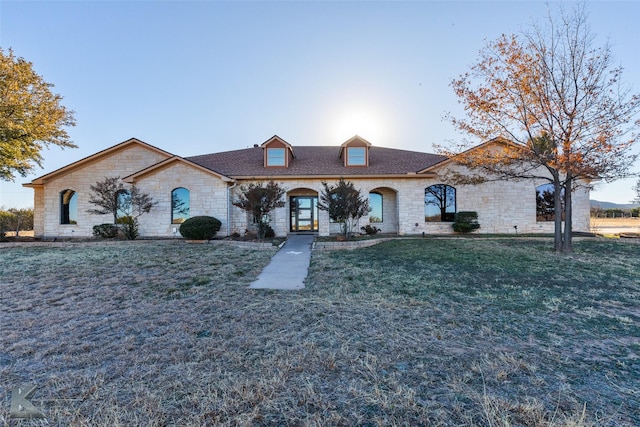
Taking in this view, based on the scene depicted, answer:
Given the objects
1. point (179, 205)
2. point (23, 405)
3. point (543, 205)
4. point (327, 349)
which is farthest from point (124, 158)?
point (543, 205)

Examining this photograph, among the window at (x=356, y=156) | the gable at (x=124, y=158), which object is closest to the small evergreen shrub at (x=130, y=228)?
the gable at (x=124, y=158)

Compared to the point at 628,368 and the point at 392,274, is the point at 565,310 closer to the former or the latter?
the point at 628,368

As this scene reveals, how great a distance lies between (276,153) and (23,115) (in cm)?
1342

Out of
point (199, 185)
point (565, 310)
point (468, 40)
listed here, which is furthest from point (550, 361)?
point (199, 185)

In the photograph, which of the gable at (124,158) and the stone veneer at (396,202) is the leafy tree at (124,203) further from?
the gable at (124,158)

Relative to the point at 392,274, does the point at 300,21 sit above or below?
above

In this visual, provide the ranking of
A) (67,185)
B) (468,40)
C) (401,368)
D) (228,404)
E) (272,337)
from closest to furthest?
(228,404)
(401,368)
(272,337)
(468,40)
(67,185)

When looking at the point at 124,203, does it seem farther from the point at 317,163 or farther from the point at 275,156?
the point at 317,163

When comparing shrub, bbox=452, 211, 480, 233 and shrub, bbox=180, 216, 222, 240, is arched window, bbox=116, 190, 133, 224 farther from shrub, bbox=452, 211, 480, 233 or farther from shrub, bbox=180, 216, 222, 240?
shrub, bbox=452, 211, 480, 233

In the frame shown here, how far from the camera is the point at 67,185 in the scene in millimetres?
15859

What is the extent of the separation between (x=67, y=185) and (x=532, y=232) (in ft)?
86.3

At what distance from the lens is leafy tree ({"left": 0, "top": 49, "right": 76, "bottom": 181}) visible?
1435 cm

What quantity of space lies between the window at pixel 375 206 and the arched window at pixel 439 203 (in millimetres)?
2590

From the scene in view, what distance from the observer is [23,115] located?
14.9 metres
